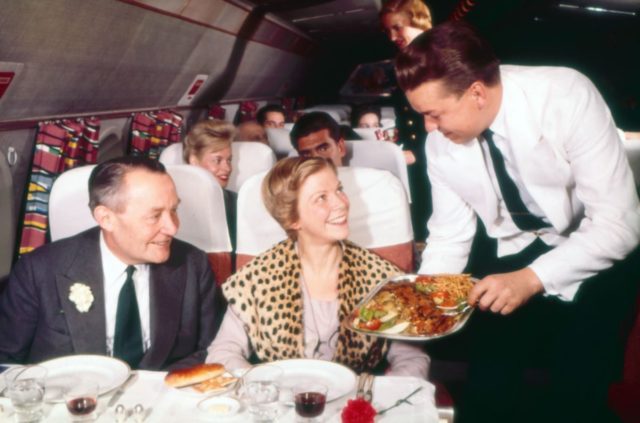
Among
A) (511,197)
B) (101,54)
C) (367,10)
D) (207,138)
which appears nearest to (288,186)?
(511,197)

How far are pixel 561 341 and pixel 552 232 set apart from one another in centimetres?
42

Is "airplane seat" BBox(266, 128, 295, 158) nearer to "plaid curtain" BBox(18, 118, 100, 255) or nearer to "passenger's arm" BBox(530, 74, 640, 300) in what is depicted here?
"plaid curtain" BBox(18, 118, 100, 255)

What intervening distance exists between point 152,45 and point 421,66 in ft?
11.5

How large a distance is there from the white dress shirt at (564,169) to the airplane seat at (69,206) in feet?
5.40

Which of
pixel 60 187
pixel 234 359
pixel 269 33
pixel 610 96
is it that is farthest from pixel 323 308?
pixel 610 96

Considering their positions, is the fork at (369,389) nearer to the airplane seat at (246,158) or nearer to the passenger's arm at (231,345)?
the passenger's arm at (231,345)

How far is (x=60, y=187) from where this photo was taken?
2.97 metres

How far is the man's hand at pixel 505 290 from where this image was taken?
2199mm

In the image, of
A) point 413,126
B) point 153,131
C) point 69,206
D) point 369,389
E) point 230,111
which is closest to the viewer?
point 369,389

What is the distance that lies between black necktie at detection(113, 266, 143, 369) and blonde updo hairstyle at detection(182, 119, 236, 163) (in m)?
1.95

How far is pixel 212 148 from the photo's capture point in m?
4.45

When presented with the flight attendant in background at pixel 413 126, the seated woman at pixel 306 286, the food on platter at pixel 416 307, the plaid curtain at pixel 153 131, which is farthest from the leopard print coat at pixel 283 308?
the plaid curtain at pixel 153 131

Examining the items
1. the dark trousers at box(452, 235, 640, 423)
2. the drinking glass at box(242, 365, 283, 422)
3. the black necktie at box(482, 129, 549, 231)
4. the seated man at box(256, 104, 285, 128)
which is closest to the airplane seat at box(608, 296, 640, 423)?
the dark trousers at box(452, 235, 640, 423)

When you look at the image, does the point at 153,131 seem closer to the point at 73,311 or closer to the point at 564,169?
the point at 73,311
